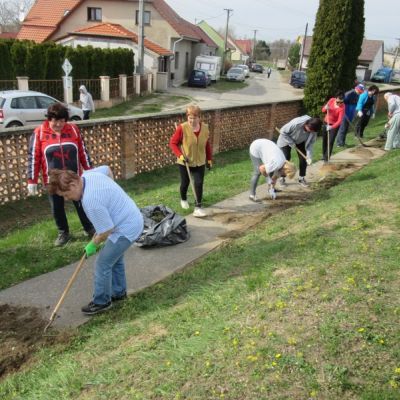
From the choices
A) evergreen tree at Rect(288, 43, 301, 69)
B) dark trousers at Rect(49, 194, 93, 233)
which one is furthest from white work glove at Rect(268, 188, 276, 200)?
evergreen tree at Rect(288, 43, 301, 69)

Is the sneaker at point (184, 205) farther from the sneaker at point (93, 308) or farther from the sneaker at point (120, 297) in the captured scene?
the sneaker at point (93, 308)

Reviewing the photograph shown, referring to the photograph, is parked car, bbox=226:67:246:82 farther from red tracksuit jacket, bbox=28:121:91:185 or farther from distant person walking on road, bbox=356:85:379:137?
red tracksuit jacket, bbox=28:121:91:185

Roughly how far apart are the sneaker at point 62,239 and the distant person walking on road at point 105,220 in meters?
1.58

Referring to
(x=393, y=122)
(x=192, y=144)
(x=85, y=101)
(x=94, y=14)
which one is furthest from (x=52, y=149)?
(x=94, y=14)

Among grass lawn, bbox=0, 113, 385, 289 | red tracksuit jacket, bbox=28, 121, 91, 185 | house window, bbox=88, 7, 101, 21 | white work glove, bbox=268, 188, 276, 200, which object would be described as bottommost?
grass lawn, bbox=0, 113, 385, 289

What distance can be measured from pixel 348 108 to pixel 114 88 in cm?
1553

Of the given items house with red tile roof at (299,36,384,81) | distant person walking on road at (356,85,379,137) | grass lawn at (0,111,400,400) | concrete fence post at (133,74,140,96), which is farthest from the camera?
house with red tile roof at (299,36,384,81)

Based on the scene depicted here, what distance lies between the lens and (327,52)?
1603 centimetres

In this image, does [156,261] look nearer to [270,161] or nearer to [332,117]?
[270,161]

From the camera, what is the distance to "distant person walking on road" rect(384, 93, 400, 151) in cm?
1131

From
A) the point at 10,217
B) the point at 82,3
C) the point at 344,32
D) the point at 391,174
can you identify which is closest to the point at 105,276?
the point at 10,217

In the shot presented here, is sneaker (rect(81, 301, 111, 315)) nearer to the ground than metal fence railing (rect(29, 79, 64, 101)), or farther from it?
nearer to the ground

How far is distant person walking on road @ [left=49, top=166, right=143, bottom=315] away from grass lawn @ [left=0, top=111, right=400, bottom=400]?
8.8 inches

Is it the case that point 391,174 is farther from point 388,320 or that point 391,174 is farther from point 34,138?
point 34,138
